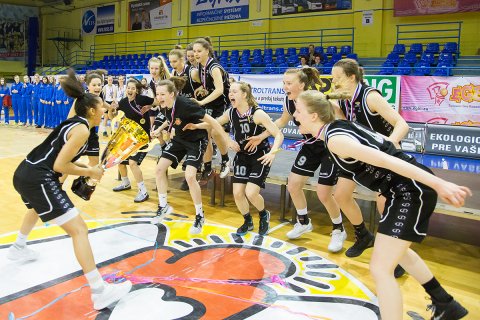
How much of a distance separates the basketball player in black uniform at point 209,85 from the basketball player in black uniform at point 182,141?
34 centimetres

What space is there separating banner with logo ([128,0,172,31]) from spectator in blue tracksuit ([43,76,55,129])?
776 cm

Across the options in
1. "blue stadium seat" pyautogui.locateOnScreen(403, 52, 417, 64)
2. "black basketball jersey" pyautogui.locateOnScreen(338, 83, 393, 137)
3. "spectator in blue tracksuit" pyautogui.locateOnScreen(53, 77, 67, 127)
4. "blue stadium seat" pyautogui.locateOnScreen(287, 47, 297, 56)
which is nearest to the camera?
"black basketball jersey" pyautogui.locateOnScreen(338, 83, 393, 137)

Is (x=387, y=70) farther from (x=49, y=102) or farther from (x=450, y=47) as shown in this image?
(x=49, y=102)

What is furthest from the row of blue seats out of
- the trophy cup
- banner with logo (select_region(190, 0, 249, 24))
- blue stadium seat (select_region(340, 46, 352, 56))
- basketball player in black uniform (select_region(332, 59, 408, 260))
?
the trophy cup

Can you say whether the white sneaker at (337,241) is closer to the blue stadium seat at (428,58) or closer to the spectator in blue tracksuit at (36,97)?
the blue stadium seat at (428,58)

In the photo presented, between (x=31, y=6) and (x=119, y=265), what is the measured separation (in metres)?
27.9

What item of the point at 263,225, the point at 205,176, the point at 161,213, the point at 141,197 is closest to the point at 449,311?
the point at 263,225

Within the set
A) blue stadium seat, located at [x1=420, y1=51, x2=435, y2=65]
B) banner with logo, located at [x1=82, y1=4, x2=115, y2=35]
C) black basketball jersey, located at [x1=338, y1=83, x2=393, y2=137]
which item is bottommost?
black basketball jersey, located at [x1=338, y1=83, x2=393, y2=137]

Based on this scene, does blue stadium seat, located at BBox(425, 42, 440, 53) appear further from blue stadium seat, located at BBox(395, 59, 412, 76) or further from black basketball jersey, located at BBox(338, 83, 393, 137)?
black basketball jersey, located at BBox(338, 83, 393, 137)

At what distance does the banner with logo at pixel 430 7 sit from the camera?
12344 millimetres

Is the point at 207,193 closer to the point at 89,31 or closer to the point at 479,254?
the point at 479,254

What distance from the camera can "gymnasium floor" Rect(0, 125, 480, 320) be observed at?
3156 mm

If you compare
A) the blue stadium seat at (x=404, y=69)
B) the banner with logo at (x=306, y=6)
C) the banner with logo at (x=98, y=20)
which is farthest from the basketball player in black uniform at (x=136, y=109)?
the banner with logo at (x=98, y=20)

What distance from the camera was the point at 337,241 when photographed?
442 centimetres
